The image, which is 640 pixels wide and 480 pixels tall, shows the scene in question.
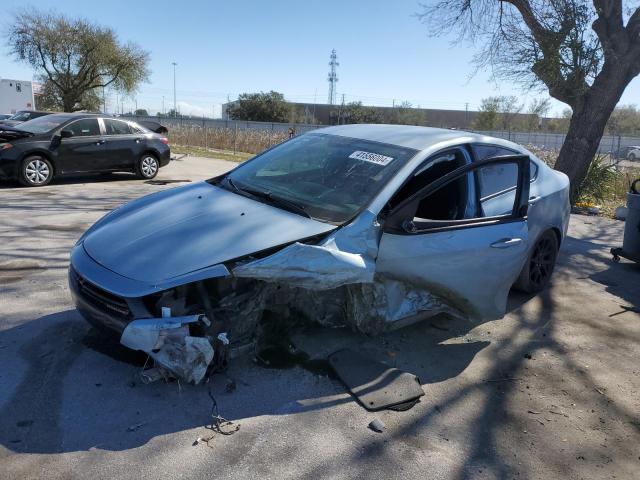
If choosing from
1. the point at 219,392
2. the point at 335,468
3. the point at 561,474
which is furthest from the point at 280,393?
the point at 561,474

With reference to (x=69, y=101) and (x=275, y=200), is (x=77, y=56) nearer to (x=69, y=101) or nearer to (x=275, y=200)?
(x=69, y=101)

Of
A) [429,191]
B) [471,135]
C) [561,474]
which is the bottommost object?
[561,474]

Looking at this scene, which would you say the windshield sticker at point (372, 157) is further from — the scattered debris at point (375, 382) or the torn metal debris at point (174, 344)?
the torn metal debris at point (174, 344)

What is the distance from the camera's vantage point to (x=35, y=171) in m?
10.4

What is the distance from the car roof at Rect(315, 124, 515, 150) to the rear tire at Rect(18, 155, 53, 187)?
7938 mm

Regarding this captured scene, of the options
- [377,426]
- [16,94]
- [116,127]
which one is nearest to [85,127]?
[116,127]

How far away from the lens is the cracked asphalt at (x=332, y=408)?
2.65 meters

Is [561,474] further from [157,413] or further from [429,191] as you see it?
[157,413]

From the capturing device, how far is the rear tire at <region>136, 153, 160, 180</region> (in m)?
12.1

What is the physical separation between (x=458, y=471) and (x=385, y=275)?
4.37 feet

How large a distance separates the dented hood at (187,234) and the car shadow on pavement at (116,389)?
2.41 ft

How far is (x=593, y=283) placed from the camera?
19.8ft

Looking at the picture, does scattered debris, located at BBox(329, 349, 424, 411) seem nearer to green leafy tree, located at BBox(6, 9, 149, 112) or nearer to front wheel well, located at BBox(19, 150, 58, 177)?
front wheel well, located at BBox(19, 150, 58, 177)

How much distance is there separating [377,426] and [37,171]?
32.6ft
